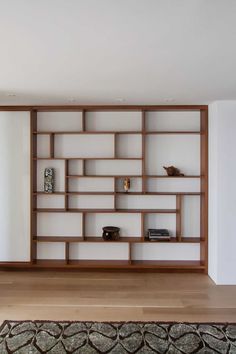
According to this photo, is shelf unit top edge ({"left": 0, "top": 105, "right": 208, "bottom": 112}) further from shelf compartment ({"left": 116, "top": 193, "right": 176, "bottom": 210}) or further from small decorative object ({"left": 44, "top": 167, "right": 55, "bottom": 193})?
shelf compartment ({"left": 116, "top": 193, "right": 176, "bottom": 210})

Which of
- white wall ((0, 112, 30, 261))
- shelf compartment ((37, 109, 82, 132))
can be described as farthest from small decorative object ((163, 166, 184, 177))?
white wall ((0, 112, 30, 261))

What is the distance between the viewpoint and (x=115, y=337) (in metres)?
2.60

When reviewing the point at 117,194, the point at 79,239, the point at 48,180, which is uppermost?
the point at 48,180

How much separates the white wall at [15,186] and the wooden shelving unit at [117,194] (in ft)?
0.40

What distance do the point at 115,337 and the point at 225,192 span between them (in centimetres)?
231

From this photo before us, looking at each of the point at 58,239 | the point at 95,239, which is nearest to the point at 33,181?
the point at 58,239

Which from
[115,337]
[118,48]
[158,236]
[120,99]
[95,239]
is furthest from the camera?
[95,239]

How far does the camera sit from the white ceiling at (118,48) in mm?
1586

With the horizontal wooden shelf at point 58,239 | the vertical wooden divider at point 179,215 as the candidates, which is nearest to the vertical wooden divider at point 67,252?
the horizontal wooden shelf at point 58,239

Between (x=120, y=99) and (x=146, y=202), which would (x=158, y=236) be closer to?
(x=146, y=202)

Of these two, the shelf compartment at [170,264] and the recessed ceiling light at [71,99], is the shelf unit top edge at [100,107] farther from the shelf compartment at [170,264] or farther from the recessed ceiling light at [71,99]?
the shelf compartment at [170,264]

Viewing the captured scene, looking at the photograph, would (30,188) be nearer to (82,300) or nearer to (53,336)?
(82,300)

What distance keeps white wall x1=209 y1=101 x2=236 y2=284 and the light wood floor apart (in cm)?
28

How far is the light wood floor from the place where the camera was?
9.71ft
